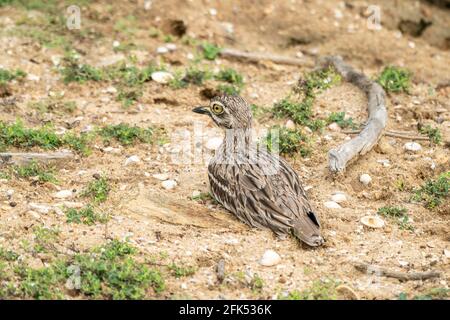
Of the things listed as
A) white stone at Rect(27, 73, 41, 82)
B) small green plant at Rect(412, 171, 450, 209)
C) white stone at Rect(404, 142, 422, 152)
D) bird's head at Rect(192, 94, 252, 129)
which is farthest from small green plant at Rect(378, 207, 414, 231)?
white stone at Rect(27, 73, 41, 82)

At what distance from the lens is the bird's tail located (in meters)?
6.64

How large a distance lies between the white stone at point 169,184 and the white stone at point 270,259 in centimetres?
139

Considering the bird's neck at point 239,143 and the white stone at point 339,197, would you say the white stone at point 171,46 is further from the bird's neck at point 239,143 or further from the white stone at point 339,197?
the white stone at point 339,197

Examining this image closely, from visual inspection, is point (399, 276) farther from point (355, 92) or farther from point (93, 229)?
point (355, 92)

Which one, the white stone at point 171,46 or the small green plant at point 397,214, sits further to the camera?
the white stone at point 171,46

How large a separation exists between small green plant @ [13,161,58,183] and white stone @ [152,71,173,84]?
2.07 meters

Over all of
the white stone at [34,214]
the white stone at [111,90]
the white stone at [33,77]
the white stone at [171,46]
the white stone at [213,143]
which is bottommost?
the white stone at [33,77]

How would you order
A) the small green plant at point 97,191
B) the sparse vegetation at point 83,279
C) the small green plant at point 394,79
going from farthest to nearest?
the small green plant at point 394,79 → the small green plant at point 97,191 → the sparse vegetation at point 83,279

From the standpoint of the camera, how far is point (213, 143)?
8352mm

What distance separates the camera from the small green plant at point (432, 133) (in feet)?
27.3

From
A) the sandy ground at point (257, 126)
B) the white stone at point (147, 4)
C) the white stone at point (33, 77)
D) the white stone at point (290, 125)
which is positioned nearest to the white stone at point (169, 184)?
the sandy ground at point (257, 126)

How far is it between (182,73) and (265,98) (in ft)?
3.32

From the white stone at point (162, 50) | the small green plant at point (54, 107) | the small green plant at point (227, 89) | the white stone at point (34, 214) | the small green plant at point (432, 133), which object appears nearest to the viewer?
the white stone at point (34, 214)
